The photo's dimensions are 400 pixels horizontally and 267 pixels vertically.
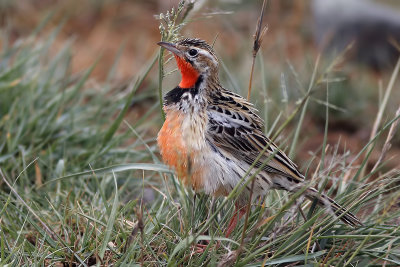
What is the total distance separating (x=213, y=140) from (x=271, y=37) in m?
6.39

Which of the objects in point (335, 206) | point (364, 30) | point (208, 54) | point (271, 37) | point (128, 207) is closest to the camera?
point (335, 206)

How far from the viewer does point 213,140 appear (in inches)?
155

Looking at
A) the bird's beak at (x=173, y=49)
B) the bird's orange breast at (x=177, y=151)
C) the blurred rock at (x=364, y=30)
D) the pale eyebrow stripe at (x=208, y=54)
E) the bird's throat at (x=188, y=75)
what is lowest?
the blurred rock at (x=364, y=30)

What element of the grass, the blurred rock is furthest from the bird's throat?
the blurred rock

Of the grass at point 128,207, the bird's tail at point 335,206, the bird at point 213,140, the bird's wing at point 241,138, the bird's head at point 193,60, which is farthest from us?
the bird's head at point 193,60

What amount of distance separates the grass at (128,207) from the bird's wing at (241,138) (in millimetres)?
165

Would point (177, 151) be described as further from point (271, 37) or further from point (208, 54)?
point (271, 37)

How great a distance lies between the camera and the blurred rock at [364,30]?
945cm

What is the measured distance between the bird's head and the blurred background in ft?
10.3

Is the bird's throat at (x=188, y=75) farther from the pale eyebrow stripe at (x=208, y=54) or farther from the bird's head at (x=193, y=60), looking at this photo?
the pale eyebrow stripe at (x=208, y=54)

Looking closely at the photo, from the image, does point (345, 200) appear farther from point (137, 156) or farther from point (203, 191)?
point (137, 156)

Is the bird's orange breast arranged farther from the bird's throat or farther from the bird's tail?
the bird's tail

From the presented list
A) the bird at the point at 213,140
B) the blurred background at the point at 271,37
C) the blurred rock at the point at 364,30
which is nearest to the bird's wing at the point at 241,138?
the bird at the point at 213,140

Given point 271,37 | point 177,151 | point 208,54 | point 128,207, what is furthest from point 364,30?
point 128,207
